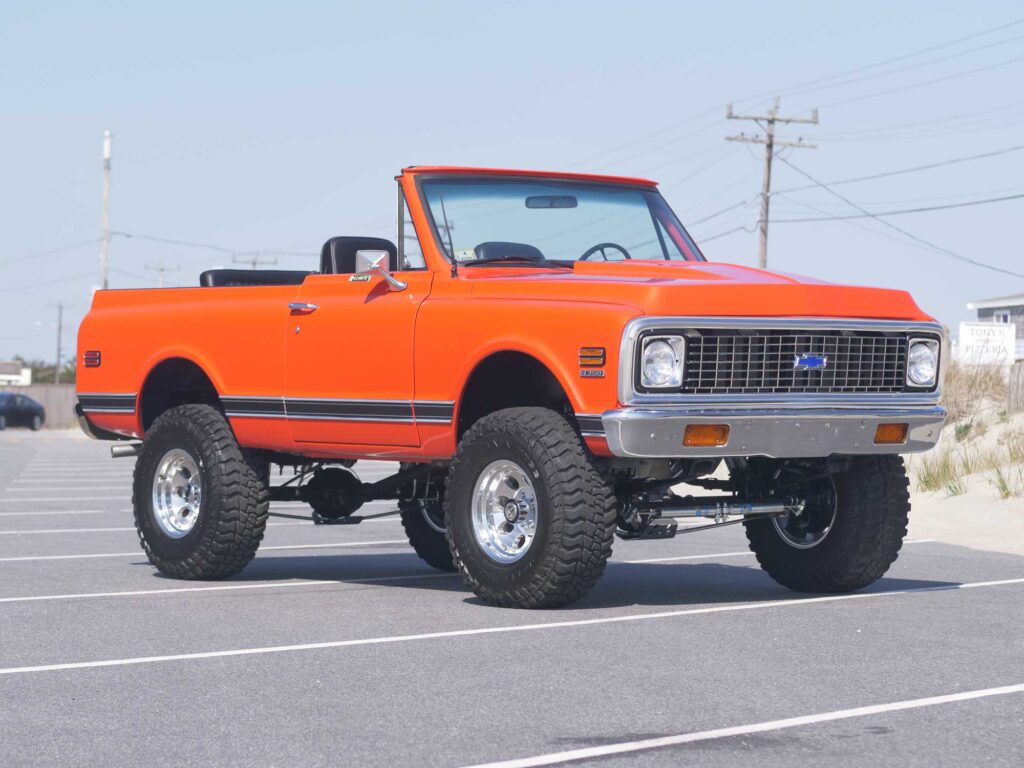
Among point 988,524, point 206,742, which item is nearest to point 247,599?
point 206,742

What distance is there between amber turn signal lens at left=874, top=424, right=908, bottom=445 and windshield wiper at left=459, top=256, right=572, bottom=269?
203 cm

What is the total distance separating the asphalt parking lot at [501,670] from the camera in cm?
556

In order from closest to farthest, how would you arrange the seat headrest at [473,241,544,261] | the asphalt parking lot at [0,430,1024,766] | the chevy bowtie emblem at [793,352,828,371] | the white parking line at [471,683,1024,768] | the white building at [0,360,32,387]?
the white parking line at [471,683,1024,768] < the asphalt parking lot at [0,430,1024,766] < the chevy bowtie emblem at [793,352,828,371] < the seat headrest at [473,241,544,261] < the white building at [0,360,32,387]

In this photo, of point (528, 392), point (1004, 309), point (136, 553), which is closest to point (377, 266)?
point (528, 392)

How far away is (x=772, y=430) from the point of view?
8648mm

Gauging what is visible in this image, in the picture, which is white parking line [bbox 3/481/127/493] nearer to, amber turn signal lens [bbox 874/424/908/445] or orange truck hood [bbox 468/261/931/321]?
orange truck hood [bbox 468/261/931/321]

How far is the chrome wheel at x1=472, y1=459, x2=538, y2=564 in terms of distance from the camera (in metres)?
8.88

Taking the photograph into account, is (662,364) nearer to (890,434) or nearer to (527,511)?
(527,511)

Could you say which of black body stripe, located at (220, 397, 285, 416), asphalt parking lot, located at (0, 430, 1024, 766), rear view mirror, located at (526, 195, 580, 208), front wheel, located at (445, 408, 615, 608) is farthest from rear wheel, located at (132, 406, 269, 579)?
rear view mirror, located at (526, 195, 580, 208)

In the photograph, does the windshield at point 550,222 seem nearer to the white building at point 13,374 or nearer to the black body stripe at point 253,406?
the black body stripe at point 253,406

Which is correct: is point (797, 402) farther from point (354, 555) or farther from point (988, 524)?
point (988, 524)

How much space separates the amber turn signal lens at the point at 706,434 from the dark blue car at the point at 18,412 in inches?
2176

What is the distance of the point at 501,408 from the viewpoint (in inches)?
375

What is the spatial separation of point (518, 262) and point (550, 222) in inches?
20.0
